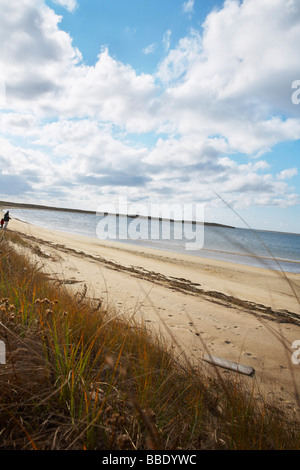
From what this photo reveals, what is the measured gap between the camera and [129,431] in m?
1.46

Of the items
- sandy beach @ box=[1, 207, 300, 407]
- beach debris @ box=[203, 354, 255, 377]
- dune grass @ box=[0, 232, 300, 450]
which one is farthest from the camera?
sandy beach @ box=[1, 207, 300, 407]

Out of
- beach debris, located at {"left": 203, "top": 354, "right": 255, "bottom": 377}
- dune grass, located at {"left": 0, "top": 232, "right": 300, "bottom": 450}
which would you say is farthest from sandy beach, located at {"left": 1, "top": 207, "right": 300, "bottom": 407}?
dune grass, located at {"left": 0, "top": 232, "right": 300, "bottom": 450}

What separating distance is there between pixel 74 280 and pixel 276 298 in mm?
6628

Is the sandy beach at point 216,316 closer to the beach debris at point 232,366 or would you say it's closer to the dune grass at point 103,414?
the beach debris at point 232,366

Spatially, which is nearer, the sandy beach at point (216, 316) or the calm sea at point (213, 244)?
the calm sea at point (213, 244)

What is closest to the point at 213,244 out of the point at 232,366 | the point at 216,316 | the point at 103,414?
the point at 216,316

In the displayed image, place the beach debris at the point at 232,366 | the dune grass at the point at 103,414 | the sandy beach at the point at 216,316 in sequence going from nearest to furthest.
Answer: the dune grass at the point at 103,414
the beach debris at the point at 232,366
the sandy beach at the point at 216,316

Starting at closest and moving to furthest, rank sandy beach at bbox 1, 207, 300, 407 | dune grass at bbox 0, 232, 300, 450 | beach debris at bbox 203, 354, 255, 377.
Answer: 1. dune grass at bbox 0, 232, 300, 450
2. beach debris at bbox 203, 354, 255, 377
3. sandy beach at bbox 1, 207, 300, 407

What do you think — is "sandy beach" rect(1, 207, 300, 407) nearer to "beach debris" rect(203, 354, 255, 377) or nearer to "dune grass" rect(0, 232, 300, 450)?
"beach debris" rect(203, 354, 255, 377)

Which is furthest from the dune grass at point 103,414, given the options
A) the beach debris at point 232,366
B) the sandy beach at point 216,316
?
the beach debris at point 232,366

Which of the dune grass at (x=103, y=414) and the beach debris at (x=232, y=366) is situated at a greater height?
the dune grass at (x=103, y=414)
